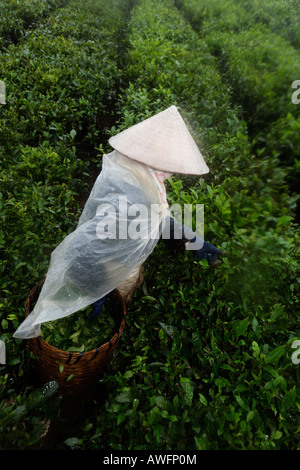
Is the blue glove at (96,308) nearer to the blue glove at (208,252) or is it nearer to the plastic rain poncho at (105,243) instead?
the plastic rain poncho at (105,243)

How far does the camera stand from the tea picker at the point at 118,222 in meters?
1.56

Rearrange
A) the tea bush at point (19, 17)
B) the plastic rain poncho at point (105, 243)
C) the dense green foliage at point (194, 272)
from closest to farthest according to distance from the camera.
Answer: the dense green foliage at point (194, 272) < the plastic rain poncho at point (105, 243) < the tea bush at point (19, 17)

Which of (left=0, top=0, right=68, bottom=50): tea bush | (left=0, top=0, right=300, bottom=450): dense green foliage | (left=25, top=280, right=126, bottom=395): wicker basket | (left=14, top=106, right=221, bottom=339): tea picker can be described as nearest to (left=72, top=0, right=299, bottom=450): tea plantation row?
(left=0, top=0, right=300, bottom=450): dense green foliage

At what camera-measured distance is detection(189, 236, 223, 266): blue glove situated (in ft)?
6.61

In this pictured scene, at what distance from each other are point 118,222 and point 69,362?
0.82m

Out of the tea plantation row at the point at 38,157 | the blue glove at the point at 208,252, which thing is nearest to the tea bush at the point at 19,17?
the tea plantation row at the point at 38,157

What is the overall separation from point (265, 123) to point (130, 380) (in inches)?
65.4

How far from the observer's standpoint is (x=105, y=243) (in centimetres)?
157

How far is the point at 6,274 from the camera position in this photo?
206cm

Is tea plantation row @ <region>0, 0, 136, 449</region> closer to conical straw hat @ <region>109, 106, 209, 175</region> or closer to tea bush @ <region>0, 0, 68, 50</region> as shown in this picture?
tea bush @ <region>0, 0, 68, 50</region>

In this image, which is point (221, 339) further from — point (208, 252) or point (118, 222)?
point (118, 222)

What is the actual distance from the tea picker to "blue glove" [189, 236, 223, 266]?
442 millimetres

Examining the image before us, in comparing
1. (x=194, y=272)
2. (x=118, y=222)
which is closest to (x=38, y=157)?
(x=118, y=222)

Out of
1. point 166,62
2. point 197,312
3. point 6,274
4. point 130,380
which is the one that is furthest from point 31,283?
point 166,62
